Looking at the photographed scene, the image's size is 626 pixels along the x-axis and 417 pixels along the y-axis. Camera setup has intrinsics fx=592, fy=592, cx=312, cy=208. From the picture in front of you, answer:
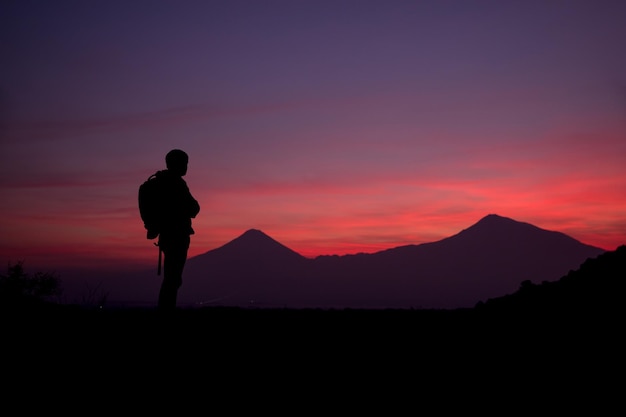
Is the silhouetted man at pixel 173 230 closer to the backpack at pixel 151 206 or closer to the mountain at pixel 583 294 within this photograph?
the backpack at pixel 151 206

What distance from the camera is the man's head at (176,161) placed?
392 inches

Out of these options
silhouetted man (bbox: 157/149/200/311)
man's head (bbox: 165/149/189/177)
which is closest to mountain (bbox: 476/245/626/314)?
silhouetted man (bbox: 157/149/200/311)

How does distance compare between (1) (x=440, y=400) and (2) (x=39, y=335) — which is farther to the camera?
(2) (x=39, y=335)

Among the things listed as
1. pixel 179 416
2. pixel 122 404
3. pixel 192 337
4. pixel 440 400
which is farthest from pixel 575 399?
pixel 192 337

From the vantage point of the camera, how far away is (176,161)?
995cm

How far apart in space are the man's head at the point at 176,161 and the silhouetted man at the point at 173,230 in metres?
0.02

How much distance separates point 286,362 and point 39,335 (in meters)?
4.00

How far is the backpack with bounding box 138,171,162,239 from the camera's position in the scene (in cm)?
969

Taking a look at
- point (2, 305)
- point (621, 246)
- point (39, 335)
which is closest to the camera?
point (39, 335)

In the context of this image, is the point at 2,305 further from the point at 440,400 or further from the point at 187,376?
the point at 440,400

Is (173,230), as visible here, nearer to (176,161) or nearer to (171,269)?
(171,269)

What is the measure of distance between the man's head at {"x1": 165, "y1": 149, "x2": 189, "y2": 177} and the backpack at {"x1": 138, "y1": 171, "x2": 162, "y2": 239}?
1.04ft

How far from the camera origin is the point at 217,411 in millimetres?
5785

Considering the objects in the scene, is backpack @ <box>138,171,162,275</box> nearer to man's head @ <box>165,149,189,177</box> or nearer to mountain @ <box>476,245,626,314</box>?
man's head @ <box>165,149,189,177</box>
